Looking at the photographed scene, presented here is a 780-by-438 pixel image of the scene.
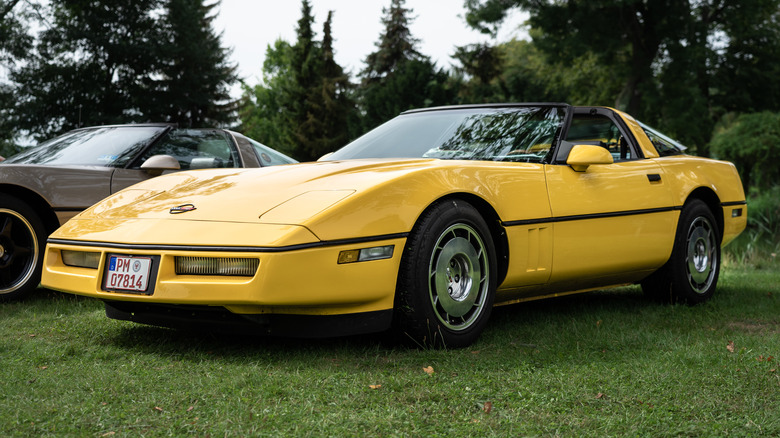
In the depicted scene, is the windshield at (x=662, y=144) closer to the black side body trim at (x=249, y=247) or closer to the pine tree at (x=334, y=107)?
the black side body trim at (x=249, y=247)

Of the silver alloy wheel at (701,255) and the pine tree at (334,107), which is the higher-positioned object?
the pine tree at (334,107)

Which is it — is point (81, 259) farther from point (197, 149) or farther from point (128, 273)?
point (197, 149)

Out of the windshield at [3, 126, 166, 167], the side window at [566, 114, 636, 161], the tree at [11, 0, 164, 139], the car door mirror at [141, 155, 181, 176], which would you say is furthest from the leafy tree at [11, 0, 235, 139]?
the side window at [566, 114, 636, 161]

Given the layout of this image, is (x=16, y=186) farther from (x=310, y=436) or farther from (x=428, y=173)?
(x=310, y=436)

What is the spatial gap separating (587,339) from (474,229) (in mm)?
872

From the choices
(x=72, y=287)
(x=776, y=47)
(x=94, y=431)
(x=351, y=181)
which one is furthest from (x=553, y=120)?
(x=776, y=47)

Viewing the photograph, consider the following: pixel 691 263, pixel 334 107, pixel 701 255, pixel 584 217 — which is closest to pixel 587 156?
pixel 584 217

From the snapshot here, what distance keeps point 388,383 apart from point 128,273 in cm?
129

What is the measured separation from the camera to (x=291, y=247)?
3.26 m

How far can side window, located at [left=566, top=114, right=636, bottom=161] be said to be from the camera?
18.1 ft

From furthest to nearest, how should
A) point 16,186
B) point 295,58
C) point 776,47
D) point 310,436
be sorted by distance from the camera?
point 295,58
point 776,47
point 16,186
point 310,436

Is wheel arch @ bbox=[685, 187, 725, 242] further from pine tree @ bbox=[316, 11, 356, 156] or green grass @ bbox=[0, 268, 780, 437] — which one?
pine tree @ bbox=[316, 11, 356, 156]

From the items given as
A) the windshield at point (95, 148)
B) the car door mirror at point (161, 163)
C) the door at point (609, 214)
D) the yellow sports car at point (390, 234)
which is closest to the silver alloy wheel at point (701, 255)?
the door at point (609, 214)

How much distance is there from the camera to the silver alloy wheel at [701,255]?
18.4 feet
